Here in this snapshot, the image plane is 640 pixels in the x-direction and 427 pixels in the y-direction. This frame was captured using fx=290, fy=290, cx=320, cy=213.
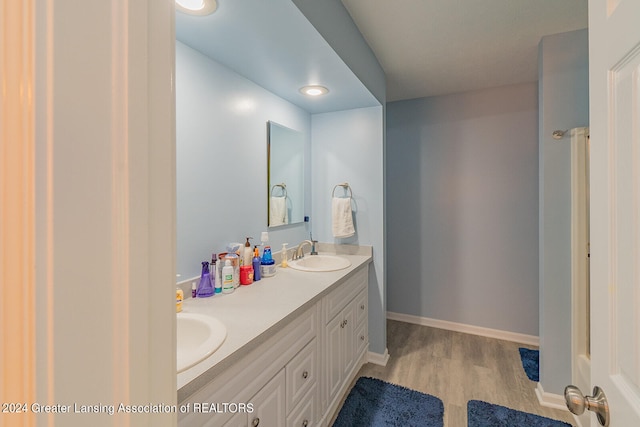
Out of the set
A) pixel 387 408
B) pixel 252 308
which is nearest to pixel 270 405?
pixel 252 308

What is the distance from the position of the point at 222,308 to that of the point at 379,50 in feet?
6.28

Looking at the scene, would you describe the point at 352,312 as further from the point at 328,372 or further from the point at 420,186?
the point at 420,186

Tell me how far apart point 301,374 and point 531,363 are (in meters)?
2.04

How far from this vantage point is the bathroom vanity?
84 cm

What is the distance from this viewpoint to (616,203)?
1.76 ft

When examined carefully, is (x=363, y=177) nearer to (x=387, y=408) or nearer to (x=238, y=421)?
(x=387, y=408)

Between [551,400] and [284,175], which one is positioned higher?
[284,175]

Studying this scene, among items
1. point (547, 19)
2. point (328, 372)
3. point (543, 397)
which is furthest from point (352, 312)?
point (547, 19)

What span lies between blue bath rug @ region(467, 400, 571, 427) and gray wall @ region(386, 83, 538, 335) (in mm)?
1088

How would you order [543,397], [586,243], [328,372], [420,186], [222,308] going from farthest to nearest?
[420,186] < [543,397] < [586,243] < [328,372] < [222,308]

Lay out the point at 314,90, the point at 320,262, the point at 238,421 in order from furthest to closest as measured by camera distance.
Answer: the point at 320,262, the point at 314,90, the point at 238,421

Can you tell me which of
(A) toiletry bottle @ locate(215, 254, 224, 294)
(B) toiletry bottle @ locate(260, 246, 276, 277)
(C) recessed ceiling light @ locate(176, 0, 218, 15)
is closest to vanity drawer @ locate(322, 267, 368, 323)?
(B) toiletry bottle @ locate(260, 246, 276, 277)

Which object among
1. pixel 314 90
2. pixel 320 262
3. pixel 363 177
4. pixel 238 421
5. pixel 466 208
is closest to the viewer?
pixel 238 421

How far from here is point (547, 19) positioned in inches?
65.6
